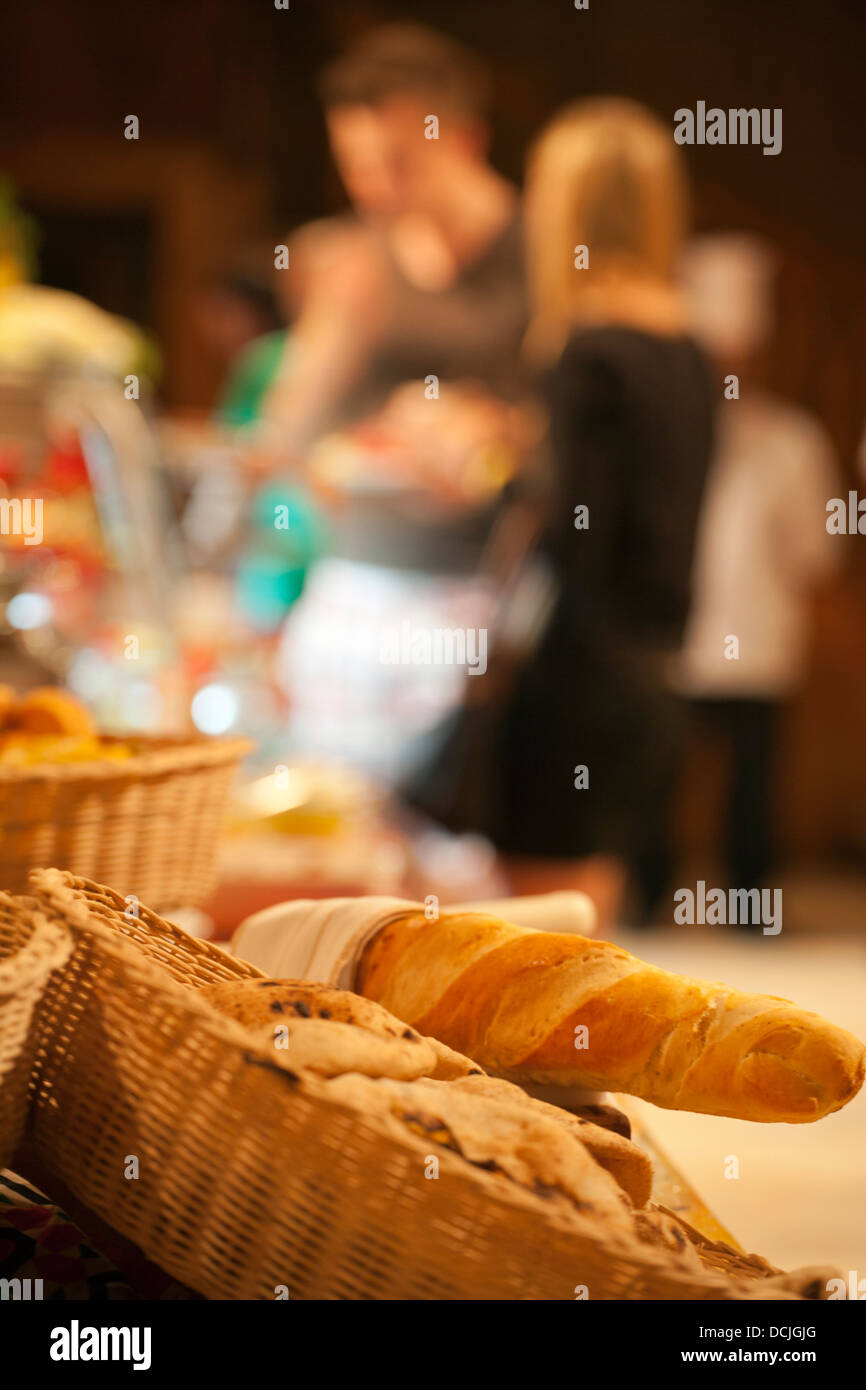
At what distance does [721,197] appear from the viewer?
6.54 m

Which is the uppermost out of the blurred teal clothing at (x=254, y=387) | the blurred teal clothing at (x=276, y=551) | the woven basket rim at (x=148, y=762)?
the blurred teal clothing at (x=254, y=387)

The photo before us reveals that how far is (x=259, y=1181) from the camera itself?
0.68 metres

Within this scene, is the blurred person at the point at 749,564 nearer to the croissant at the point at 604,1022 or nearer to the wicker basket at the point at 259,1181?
the croissant at the point at 604,1022

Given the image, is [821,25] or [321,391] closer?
[321,391]

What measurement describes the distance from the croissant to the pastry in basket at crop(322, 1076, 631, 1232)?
129 mm

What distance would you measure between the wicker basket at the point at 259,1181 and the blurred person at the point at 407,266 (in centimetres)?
206

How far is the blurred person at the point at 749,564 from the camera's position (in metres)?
5.23

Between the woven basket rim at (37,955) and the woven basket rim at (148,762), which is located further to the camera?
the woven basket rim at (148,762)

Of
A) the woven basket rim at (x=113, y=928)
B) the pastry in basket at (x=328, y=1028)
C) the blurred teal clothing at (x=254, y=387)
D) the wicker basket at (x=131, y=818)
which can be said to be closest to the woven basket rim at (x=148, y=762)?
the wicker basket at (x=131, y=818)

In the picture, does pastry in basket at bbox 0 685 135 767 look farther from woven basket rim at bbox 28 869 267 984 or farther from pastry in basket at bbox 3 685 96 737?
woven basket rim at bbox 28 869 267 984

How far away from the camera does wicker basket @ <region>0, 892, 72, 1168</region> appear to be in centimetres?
73

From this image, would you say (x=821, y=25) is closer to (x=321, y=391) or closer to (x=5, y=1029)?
(x=321, y=391)
